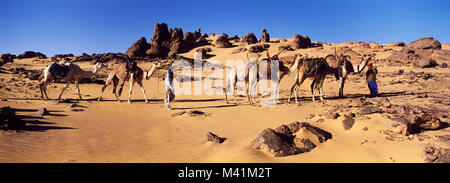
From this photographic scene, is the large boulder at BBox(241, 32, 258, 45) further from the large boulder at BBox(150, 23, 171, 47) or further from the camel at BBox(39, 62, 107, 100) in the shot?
the camel at BBox(39, 62, 107, 100)

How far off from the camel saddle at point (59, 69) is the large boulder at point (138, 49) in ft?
79.7

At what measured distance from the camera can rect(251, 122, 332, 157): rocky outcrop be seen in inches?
189

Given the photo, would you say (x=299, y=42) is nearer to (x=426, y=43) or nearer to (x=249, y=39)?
(x=249, y=39)

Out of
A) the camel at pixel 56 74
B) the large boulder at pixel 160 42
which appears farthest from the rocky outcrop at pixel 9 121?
the large boulder at pixel 160 42

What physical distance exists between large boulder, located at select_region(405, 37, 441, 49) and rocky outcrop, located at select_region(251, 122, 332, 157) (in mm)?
36912

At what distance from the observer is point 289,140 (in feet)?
17.1

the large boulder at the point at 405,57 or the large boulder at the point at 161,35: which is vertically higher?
the large boulder at the point at 161,35

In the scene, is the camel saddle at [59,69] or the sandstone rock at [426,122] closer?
the sandstone rock at [426,122]

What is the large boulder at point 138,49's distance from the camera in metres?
35.1

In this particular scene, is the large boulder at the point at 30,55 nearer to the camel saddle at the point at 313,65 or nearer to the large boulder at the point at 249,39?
the large boulder at the point at 249,39

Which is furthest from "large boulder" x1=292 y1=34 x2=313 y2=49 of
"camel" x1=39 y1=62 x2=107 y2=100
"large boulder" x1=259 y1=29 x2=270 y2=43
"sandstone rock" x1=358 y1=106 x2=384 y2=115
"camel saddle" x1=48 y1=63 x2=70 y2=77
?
"camel saddle" x1=48 y1=63 x2=70 y2=77

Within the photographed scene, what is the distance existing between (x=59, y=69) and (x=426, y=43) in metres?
42.5
